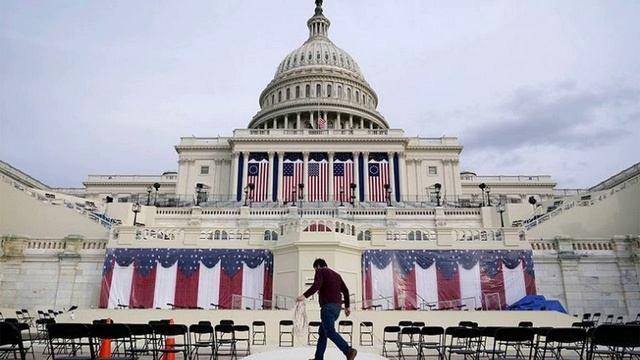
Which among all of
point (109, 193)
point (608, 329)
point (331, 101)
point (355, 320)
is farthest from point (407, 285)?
point (109, 193)

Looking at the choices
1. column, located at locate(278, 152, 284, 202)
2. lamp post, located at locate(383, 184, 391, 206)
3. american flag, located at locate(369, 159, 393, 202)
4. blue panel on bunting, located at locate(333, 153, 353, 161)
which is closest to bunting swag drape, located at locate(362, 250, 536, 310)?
lamp post, located at locate(383, 184, 391, 206)

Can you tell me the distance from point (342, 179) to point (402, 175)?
7809 millimetres

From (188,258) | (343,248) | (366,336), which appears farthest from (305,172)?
(366,336)

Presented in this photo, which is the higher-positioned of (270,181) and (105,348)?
(270,181)

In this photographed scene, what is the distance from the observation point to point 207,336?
18.5m

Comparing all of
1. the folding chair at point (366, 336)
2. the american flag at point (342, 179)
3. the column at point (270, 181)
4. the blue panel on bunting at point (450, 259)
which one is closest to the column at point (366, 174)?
the american flag at point (342, 179)

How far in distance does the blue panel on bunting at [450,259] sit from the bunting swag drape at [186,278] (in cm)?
633

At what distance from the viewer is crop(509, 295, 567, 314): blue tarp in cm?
2359

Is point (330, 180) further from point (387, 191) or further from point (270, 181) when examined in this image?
point (270, 181)

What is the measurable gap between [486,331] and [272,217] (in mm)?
30715

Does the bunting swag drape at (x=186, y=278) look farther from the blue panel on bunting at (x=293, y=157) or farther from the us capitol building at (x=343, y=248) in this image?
the blue panel on bunting at (x=293, y=157)

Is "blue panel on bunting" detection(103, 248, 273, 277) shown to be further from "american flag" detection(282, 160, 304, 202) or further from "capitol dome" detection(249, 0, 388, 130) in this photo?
"capitol dome" detection(249, 0, 388, 130)

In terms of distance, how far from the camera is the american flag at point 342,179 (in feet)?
195

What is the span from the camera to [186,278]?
1049 inches
